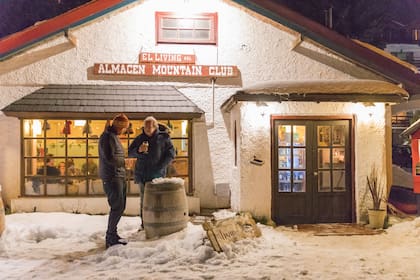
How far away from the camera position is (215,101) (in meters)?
11.1

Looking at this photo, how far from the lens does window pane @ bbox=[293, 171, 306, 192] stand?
9742mm

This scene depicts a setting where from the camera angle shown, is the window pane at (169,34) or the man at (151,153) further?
the window pane at (169,34)

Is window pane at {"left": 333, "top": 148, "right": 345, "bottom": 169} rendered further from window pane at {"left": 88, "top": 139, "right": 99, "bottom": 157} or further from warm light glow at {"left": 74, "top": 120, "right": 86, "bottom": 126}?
warm light glow at {"left": 74, "top": 120, "right": 86, "bottom": 126}

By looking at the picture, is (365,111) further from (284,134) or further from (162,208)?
(162,208)

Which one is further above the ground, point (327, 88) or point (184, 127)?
point (327, 88)

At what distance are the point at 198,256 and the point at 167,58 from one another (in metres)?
5.71

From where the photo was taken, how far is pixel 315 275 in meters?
5.97

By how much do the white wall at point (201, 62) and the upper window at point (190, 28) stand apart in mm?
155

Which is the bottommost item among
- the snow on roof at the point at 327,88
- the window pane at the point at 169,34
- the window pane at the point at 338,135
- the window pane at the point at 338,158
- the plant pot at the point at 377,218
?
the plant pot at the point at 377,218

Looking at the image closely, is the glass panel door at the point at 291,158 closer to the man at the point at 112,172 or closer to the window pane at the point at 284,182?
the window pane at the point at 284,182

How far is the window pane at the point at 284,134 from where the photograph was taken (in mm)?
9789

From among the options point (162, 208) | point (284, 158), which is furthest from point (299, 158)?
point (162, 208)

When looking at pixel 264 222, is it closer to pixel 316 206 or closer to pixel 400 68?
pixel 316 206

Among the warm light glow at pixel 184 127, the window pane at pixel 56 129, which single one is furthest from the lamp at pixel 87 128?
the warm light glow at pixel 184 127
